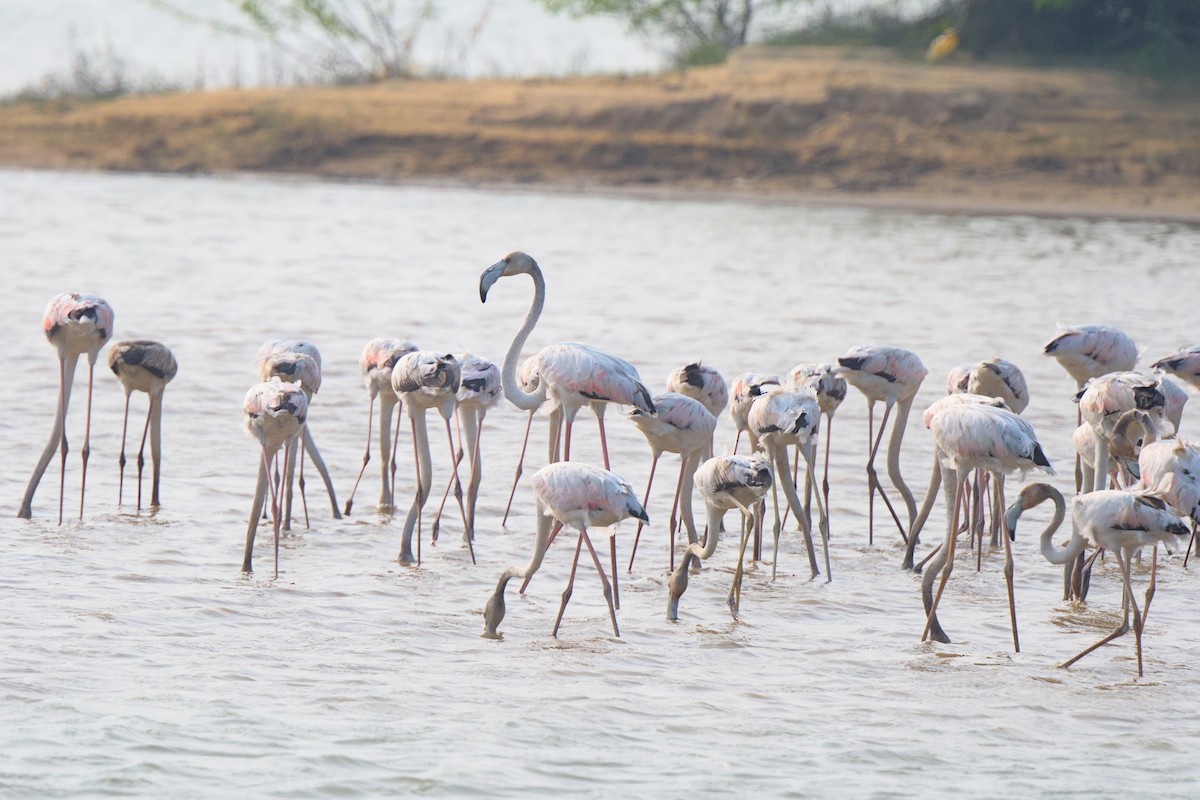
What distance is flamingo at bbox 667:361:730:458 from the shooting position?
718cm

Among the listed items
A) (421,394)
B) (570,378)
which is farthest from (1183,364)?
(421,394)

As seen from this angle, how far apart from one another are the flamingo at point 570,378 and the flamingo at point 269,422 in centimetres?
89

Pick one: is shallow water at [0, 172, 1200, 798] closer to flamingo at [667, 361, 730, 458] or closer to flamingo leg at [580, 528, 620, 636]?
flamingo leg at [580, 528, 620, 636]

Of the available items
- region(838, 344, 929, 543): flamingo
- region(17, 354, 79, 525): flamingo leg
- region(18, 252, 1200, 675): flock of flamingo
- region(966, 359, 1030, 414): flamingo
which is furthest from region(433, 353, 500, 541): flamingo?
region(966, 359, 1030, 414): flamingo

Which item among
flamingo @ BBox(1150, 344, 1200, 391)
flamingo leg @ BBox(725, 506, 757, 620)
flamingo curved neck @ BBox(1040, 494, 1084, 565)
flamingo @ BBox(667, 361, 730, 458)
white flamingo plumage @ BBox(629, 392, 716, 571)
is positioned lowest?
flamingo leg @ BBox(725, 506, 757, 620)

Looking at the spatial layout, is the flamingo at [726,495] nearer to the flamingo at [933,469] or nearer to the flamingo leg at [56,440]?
the flamingo at [933,469]

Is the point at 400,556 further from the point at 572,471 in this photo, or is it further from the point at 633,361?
the point at 633,361

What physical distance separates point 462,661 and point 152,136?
2133 centimetres

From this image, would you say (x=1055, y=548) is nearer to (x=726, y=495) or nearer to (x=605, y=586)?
(x=726, y=495)

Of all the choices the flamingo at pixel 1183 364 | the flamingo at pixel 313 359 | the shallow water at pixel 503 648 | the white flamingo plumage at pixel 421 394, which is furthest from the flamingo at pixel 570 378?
the flamingo at pixel 1183 364

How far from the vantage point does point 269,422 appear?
651 centimetres

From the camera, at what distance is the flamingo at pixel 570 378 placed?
668 centimetres

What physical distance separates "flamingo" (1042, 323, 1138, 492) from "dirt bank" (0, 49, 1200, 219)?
1392 cm

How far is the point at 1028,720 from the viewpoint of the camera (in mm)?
5305
